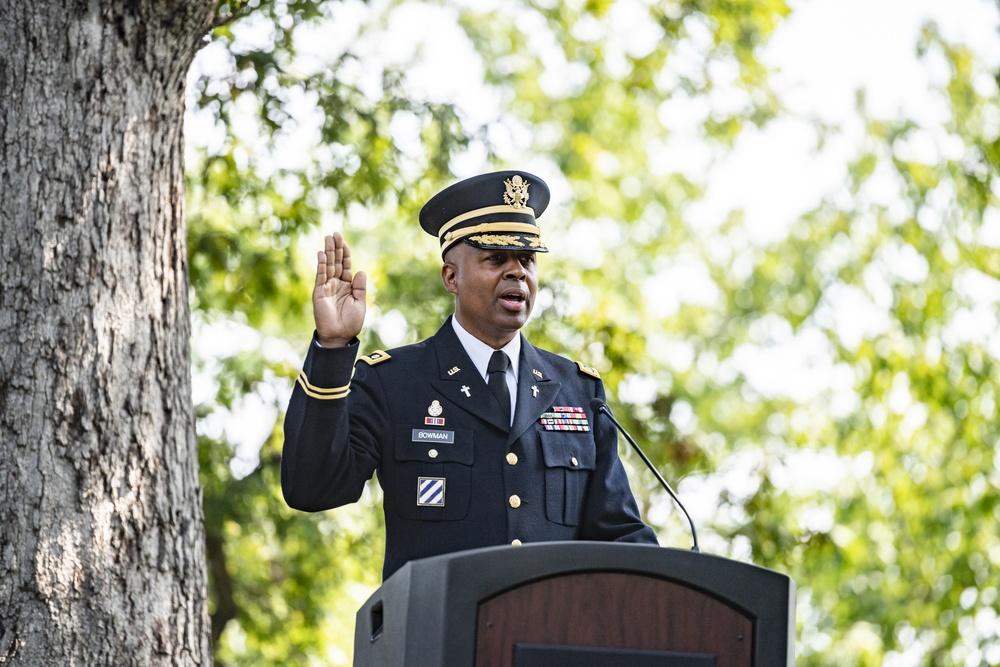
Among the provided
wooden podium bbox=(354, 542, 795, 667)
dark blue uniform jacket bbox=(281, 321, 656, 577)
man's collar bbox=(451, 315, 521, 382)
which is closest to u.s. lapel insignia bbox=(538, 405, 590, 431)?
dark blue uniform jacket bbox=(281, 321, 656, 577)

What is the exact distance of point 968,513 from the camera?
26.2ft

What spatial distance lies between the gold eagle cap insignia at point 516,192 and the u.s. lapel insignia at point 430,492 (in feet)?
2.28

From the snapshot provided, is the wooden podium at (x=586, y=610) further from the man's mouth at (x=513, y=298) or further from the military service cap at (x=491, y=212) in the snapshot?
the military service cap at (x=491, y=212)

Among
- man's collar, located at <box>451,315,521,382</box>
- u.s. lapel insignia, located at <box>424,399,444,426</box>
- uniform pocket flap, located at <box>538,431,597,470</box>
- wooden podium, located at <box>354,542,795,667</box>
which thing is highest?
man's collar, located at <box>451,315,521,382</box>

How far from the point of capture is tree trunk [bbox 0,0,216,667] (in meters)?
2.77

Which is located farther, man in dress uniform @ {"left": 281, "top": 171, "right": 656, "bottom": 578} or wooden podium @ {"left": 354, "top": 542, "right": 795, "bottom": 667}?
man in dress uniform @ {"left": 281, "top": 171, "right": 656, "bottom": 578}

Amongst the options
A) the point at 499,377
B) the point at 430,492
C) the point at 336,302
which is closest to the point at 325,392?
the point at 336,302

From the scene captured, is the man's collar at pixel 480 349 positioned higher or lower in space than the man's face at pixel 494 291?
lower

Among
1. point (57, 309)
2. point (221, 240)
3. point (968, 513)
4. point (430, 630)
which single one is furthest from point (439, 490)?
point (968, 513)

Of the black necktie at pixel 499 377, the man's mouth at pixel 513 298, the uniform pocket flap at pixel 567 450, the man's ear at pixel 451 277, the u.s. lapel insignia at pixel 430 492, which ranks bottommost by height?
the u.s. lapel insignia at pixel 430 492

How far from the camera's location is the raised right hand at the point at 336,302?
7.74 ft

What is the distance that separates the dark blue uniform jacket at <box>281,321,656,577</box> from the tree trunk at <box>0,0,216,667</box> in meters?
0.61

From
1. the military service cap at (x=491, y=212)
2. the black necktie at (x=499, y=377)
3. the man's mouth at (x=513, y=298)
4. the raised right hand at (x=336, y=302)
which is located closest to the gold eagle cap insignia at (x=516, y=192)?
the military service cap at (x=491, y=212)

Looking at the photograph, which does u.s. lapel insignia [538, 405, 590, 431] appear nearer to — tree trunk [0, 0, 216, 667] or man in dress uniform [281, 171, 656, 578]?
man in dress uniform [281, 171, 656, 578]
